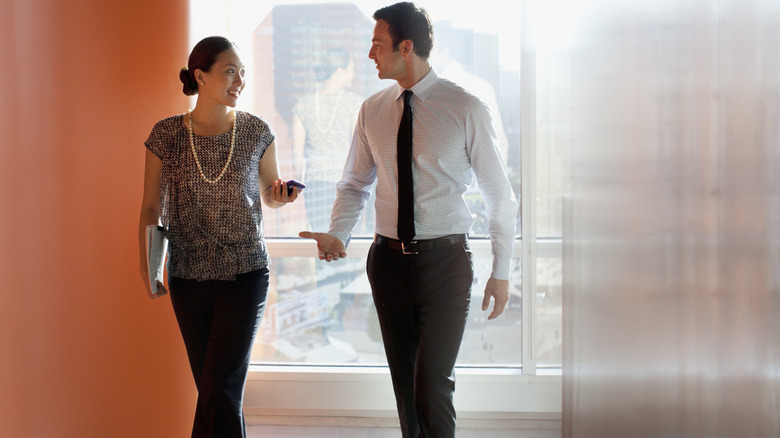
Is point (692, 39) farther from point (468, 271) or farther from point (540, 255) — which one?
point (540, 255)

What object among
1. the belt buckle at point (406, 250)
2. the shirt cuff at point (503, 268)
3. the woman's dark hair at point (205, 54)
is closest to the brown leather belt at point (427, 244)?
the belt buckle at point (406, 250)

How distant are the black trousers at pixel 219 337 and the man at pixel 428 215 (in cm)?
32

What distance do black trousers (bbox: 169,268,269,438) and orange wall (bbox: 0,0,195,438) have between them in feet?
1.27

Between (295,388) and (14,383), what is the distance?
5.30ft

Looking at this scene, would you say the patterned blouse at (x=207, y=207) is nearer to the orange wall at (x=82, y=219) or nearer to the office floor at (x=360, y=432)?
the orange wall at (x=82, y=219)

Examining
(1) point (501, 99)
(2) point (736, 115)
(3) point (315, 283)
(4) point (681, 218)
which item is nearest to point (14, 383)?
(3) point (315, 283)

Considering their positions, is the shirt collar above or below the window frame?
above

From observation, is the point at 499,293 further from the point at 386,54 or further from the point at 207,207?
the point at 207,207

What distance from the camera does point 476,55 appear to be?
11.1 ft

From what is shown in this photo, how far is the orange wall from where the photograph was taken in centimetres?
215

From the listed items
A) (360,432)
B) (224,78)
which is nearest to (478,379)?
(360,432)

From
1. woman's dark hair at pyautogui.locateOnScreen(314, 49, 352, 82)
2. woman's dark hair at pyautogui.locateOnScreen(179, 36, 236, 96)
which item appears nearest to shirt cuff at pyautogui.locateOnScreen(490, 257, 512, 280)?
woman's dark hair at pyautogui.locateOnScreen(179, 36, 236, 96)

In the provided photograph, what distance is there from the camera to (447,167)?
240 cm

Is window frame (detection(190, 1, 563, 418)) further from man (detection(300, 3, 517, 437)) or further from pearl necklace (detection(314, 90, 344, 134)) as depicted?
man (detection(300, 3, 517, 437))
